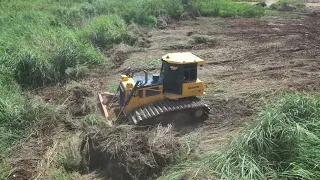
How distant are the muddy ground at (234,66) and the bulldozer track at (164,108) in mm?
552

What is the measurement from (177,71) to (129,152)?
2.81 metres

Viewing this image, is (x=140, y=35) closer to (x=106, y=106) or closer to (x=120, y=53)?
(x=120, y=53)

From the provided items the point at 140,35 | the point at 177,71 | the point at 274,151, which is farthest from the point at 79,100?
the point at 140,35

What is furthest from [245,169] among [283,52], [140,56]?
[283,52]

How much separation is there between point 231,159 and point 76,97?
5528 millimetres

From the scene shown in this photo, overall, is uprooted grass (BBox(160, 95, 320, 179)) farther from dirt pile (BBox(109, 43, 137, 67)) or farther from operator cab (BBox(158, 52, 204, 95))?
dirt pile (BBox(109, 43, 137, 67))

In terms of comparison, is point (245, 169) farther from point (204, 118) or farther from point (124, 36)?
point (124, 36)

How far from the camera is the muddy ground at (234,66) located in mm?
8664

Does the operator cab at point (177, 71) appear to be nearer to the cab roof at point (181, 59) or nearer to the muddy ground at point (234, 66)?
the cab roof at point (181, 59)

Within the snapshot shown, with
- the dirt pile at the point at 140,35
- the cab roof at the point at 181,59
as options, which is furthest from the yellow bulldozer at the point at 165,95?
the dirt pile at the point at 140,35

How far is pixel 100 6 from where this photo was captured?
66.2ft

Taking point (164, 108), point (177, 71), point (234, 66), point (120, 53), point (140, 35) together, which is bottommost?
point (234, 66)

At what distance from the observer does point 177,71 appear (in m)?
8.21

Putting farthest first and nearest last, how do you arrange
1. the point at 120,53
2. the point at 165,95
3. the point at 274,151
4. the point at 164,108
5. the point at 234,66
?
the point at 120,53
the point at 234,66
the point at 165,95
the point at 164,108
the point at 274,151
